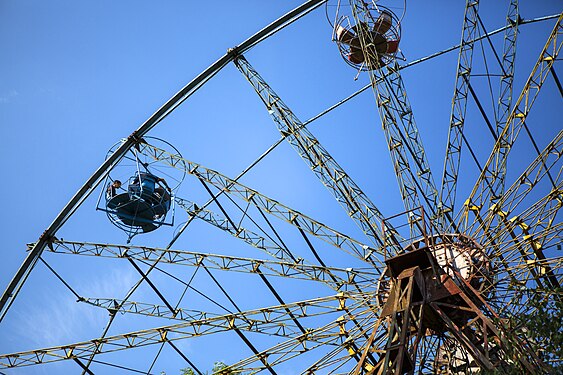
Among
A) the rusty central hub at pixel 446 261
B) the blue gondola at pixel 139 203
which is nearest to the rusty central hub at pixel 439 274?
the rusty central hub at pixel 446 261

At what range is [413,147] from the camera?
23297 millimetres

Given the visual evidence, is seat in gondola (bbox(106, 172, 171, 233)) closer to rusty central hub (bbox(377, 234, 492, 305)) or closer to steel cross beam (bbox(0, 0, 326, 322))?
steel cross beam (bbox(0, 0, 326, 322))

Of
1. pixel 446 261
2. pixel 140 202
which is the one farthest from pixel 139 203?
pixel 446 261

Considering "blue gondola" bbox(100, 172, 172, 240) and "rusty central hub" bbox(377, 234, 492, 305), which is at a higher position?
"blue gondola" bbox(100, 172, 172, 240)

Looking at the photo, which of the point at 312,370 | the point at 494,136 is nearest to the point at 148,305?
the point at 312,370

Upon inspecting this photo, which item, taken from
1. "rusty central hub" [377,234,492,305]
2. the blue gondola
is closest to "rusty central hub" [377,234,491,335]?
"rusty central hub" [377,234,492,305]

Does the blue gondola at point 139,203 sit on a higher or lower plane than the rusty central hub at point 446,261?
higher

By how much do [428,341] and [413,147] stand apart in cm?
550

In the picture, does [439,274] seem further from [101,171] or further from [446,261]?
[101,171]

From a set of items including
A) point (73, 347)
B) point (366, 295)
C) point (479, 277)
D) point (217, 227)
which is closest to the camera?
point (479, 277)

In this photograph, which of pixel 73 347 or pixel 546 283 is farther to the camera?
pixel 73 347

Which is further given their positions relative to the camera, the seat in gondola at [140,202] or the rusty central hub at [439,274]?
the seat in gondola at [140,202]

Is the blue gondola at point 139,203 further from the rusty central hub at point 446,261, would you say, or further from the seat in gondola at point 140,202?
the rusty central hub at point 446,261

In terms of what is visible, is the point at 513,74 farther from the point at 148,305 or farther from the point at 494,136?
the point at 148,305
